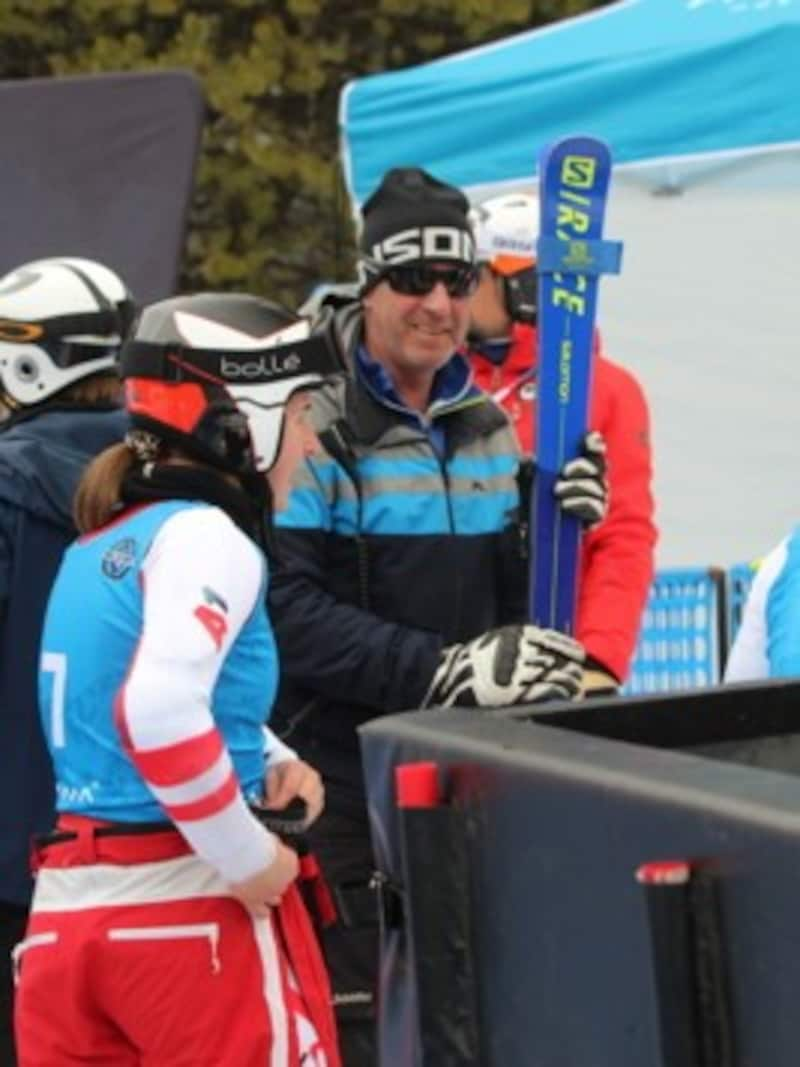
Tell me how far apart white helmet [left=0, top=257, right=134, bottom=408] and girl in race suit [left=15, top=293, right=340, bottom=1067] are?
2.40ft

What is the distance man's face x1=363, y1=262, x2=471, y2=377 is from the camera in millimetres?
4691

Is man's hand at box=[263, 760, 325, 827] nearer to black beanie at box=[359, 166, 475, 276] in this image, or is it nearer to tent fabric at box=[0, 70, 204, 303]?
black beanie at box=[359, 166, 475, 276]

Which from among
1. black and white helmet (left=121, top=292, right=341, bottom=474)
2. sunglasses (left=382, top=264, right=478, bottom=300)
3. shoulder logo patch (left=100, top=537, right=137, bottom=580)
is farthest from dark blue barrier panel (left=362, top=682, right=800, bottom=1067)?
sunglasses (left=382, top=264, right=478, bottom=300)

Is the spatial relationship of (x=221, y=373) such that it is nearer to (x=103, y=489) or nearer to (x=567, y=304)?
(x=103, y=489)

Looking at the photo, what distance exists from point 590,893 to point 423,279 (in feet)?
8.13

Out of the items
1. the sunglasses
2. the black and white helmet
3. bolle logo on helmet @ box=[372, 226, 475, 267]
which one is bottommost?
the black and white helmet

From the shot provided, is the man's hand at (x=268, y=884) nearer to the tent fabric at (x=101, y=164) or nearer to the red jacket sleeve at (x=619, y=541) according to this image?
the red jacket sleeve at (x=619, y=541)

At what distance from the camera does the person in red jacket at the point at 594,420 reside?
498cm

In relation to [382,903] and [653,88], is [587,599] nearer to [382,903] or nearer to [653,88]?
[382,903]

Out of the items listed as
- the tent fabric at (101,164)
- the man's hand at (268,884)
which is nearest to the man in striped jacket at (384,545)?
the man's hand at (268,884)

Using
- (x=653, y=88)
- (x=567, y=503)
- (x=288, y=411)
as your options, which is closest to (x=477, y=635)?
(x=567, y=503)

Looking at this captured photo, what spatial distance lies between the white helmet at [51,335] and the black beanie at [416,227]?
19.2 inches

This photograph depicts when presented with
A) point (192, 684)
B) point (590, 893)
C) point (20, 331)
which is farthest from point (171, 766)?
point (20, 331)

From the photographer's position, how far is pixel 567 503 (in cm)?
482
